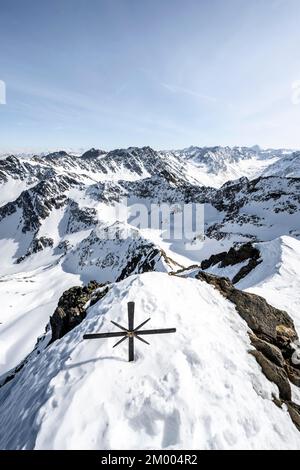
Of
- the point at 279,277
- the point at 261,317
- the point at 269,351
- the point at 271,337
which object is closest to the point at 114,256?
the point at 279,277

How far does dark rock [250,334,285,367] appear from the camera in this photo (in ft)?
41.8

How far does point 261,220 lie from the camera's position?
10531cm

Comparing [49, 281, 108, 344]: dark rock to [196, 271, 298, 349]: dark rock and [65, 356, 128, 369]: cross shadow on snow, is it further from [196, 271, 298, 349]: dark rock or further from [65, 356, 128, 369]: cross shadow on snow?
[196, 271, 298, 349]: dark rock

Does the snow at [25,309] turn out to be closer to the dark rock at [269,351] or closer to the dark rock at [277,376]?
the dark rock at [269,351]

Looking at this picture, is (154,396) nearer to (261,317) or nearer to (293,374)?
(293,374)

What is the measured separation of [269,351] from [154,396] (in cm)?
615

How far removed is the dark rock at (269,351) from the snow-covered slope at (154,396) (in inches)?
20.3

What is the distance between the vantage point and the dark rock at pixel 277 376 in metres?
11.2

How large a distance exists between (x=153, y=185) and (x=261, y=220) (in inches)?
3286

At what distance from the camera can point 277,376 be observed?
11.3 meters

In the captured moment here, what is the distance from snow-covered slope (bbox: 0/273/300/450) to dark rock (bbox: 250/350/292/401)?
12.7 inches

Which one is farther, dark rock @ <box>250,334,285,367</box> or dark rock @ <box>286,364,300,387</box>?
dark rock @ <box>250,334,285,367</box>

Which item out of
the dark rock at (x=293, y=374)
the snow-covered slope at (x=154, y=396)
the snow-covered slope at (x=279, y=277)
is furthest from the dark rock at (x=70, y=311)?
the snow-covered slope at (x=279, y=277)

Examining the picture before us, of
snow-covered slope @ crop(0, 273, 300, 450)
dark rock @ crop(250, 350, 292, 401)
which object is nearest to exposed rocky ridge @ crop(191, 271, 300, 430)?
dark rock @ crop(250, 350, 292, 401)
